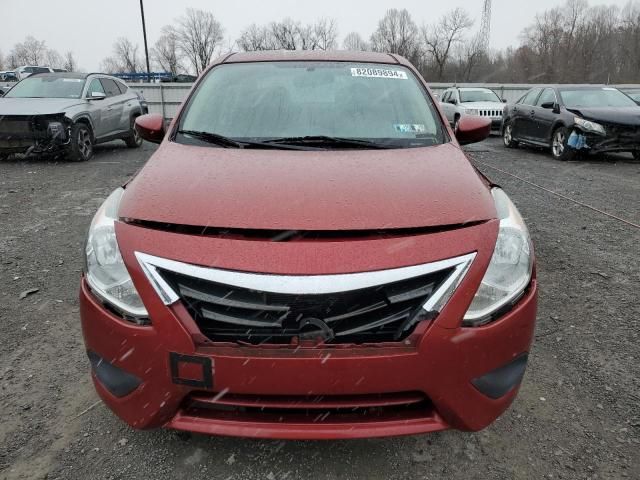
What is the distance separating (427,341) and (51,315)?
8.72 feet

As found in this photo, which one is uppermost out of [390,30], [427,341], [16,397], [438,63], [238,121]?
[390,30]

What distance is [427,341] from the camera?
62.9 inches

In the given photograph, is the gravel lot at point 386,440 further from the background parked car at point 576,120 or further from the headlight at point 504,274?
the background parked car at point 576,120

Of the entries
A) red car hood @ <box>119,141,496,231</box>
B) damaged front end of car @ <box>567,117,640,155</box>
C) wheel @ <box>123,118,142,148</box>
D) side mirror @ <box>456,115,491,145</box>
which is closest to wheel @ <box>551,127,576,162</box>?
damaged front end of car @ <box>567,117,640,155</box>

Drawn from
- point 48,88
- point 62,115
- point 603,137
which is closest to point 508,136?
point 603,137

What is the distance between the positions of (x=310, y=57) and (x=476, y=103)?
1337cm

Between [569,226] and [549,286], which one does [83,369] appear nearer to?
[549,286]

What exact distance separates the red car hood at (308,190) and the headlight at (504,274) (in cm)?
11

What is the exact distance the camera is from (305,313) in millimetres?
1604

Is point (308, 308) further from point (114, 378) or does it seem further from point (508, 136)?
point (508, 136)

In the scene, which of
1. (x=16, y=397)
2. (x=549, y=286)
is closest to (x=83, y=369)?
(x=16, y=397)

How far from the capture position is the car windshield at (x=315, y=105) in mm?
2623

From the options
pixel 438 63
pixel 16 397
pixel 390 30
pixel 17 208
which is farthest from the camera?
pixel 390 30

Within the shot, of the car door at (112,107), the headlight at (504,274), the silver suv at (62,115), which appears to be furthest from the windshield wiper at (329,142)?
the car door at (112,107)
